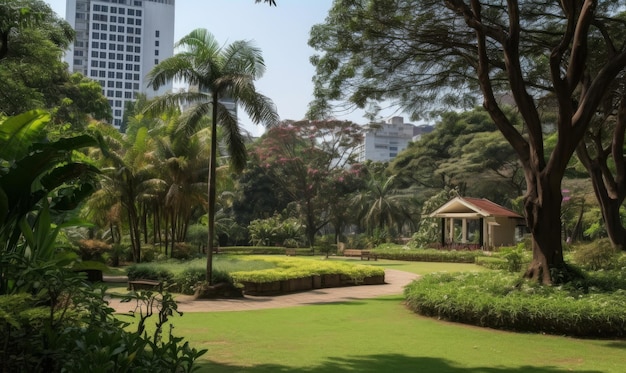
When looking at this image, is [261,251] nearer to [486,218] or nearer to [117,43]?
[486,218]

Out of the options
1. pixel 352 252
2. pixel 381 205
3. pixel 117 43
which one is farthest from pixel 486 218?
pixel 117 43

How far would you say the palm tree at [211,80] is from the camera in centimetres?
1484

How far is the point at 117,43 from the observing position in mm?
113938

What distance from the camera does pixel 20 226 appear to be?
5.39 metres

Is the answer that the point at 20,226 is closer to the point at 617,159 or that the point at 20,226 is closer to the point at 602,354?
the point at 602,354

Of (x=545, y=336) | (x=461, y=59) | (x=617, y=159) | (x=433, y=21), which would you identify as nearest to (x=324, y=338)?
(x=545, y=336)

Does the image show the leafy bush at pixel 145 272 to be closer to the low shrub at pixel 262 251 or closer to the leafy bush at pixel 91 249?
the leafy bush at pixel 91 249

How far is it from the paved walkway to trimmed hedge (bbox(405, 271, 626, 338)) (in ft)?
9.29

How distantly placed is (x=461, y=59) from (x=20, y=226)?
42.1ft

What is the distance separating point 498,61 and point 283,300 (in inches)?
345

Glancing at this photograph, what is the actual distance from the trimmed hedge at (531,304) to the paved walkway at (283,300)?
283 centimetres

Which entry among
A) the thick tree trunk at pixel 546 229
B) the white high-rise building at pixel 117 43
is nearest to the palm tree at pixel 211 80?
the thick tree trunk at pixel 546 229

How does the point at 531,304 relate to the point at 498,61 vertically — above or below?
below

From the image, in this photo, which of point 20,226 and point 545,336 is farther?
point 545,336
